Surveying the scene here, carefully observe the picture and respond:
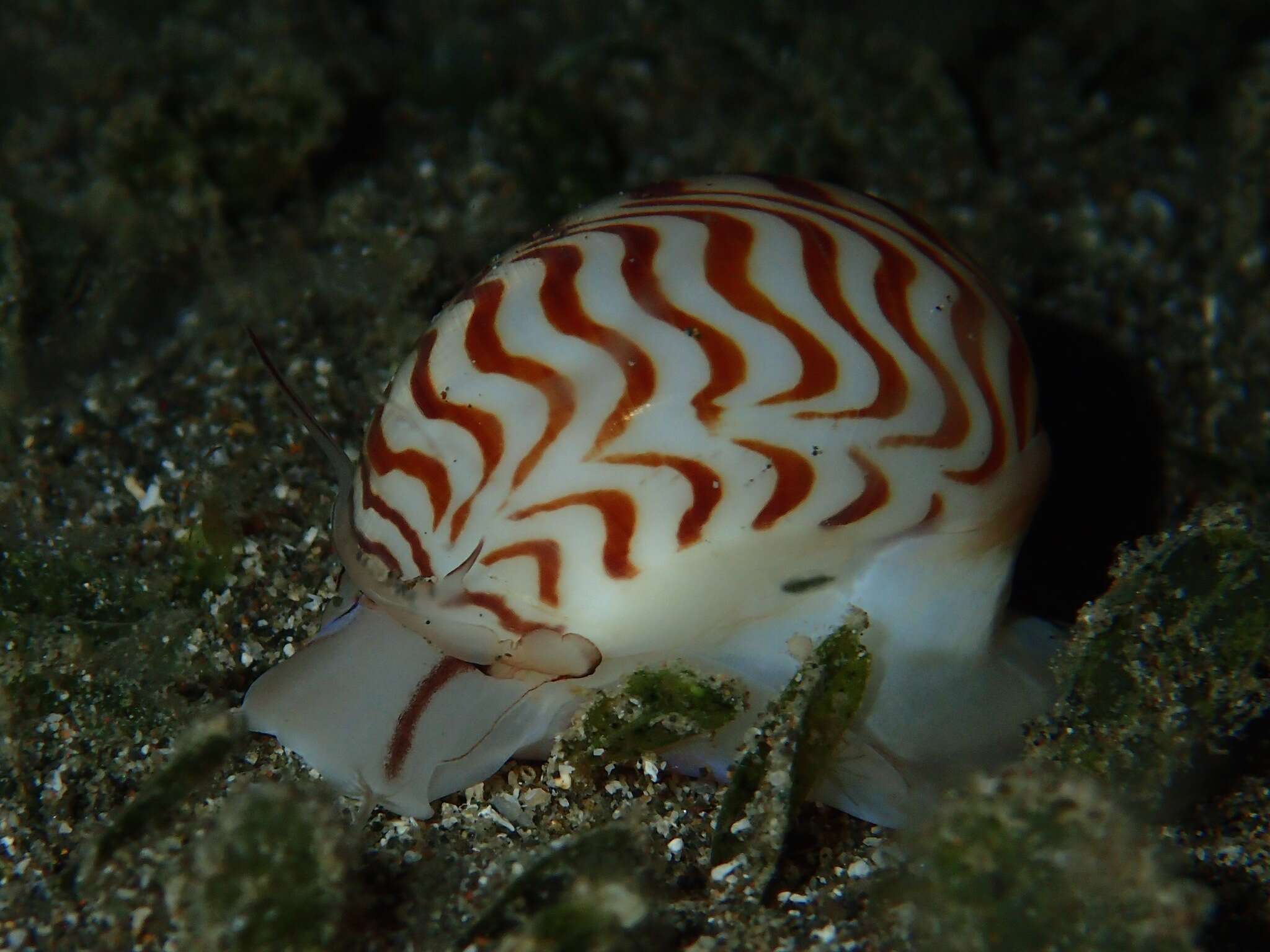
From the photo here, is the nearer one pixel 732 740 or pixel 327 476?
pixel 732 740

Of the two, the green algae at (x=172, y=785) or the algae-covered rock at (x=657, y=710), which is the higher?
the algae-covered rock at (x=657, y=710)

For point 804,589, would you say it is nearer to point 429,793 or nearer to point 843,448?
point 843,448

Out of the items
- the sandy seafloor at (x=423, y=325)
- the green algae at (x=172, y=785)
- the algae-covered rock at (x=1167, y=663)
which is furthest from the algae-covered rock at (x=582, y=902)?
the algae-covered rock at (x=1167, y=663)

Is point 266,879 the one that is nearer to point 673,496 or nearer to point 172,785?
point 172,785

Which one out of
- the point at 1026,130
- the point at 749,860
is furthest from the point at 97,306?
the point at 1026,130

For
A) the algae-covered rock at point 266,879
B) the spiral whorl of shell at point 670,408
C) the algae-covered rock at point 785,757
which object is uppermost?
the spiral whorl of shell at point 670,408

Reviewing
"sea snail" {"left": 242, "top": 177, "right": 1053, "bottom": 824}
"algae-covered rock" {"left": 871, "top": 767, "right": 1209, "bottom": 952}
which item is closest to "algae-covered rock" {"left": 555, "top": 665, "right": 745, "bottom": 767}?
"sea snail" {"left": 242, "top": 177, "right": 1053, "bottom": 824}

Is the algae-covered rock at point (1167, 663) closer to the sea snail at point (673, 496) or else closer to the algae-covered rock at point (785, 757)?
the sea snail at point (673, 496)

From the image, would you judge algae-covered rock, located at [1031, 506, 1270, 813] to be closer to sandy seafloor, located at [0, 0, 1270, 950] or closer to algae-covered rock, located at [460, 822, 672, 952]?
sandy seafloor, located at [0, 0, 1270, 950]
